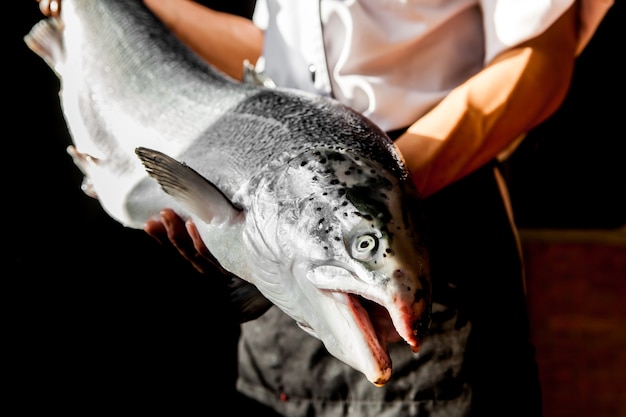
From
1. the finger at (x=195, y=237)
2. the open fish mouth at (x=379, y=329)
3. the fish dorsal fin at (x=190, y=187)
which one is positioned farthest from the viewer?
the finger at (x=195, y=237)

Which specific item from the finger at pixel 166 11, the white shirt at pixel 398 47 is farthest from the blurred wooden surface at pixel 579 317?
the finger at pixel 166 11

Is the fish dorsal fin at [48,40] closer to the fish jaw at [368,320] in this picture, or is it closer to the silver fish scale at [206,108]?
the silver fish scale at [206,108]

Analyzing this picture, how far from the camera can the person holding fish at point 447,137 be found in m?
1.15

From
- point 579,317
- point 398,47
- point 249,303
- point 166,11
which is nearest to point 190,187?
point 249,303

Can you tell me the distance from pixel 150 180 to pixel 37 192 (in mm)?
893

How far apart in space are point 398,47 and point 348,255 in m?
0.55

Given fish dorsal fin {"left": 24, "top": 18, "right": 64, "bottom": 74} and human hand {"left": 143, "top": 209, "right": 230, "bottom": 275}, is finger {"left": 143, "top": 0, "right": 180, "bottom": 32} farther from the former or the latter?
human hand {"left": 143, "top": 209, "right": 230, "bottom": 275}

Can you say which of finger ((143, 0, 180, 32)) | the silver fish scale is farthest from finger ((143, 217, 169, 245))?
finger ((143, 0, 180, 32))

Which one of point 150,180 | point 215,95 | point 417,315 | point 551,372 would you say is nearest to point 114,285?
point 150,180

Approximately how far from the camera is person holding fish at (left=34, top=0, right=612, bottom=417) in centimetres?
115

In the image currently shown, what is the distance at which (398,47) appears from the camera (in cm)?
123

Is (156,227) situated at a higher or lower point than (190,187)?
lower

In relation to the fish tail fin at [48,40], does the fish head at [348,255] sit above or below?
below

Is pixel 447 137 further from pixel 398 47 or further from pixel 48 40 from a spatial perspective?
pixel 48 40
